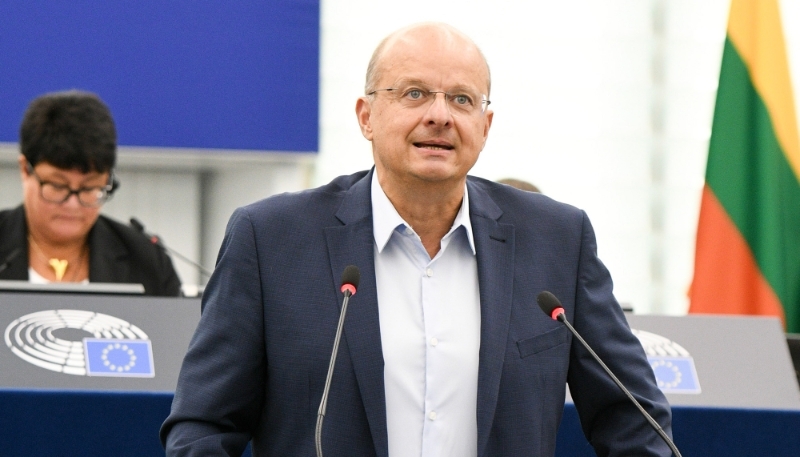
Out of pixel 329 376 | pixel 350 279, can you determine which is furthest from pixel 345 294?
pixel 329 376

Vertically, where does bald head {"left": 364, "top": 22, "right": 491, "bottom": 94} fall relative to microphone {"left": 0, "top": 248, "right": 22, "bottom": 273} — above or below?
above

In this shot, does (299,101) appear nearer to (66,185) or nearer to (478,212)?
(66,185)

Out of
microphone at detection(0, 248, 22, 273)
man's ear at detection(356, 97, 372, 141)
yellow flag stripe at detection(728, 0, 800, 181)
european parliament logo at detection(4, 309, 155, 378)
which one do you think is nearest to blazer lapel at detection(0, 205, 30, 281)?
microphone at detection(0, 248, 22, 273)

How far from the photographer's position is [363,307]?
175 centimetres

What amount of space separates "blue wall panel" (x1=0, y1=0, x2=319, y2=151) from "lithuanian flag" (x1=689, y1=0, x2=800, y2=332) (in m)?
1.85

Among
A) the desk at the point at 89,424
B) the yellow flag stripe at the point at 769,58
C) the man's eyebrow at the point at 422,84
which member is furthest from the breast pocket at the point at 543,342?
the yellow flag stripe at the point at 769,58

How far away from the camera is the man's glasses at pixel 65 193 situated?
123 inches

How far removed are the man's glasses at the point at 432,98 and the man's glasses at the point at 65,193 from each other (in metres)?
1.55

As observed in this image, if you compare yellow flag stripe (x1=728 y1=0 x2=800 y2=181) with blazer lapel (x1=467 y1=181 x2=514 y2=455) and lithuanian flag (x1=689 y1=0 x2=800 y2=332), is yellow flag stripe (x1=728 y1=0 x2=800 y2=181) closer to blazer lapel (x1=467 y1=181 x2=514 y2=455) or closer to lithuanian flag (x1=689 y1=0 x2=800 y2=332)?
lithuanian flag (x1=689 y1=0 x2=800 y2=332)

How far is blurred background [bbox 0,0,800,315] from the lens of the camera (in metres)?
4.84

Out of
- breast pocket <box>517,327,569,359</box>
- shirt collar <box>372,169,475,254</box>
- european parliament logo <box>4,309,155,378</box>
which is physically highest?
shirt collar <box>372,169,475,254</box>

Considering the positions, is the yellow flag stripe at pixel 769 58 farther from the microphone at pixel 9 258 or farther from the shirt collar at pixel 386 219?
the microphone at pixel 9 258

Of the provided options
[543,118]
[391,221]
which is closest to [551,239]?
[391,221]

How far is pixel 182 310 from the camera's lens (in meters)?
2.43
